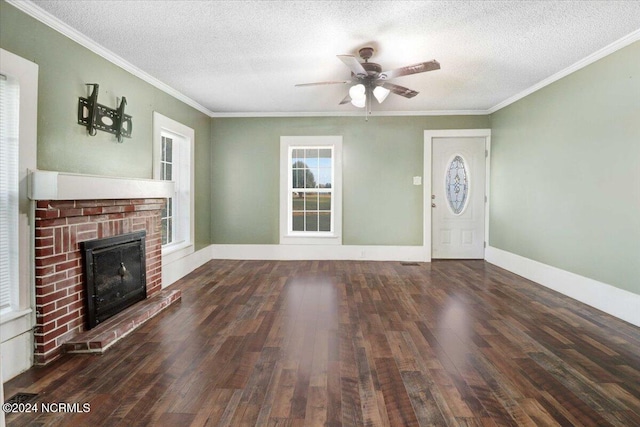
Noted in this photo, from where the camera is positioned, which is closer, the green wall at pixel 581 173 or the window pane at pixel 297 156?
the green wall at pixel 581 173

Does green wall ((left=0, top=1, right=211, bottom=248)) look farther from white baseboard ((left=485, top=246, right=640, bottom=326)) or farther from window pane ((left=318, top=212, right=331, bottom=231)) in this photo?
white baseboard ((left=485, top=246, right=640, bottom=326))

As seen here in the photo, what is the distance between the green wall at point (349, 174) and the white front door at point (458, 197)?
285 mm

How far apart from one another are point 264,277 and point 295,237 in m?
1.31

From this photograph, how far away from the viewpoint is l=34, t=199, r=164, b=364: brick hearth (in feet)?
7.54

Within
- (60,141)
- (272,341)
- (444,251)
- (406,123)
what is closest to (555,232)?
(444,251)

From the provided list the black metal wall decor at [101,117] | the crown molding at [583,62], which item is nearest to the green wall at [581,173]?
the crown molding at [583,62]

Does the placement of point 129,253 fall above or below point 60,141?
below

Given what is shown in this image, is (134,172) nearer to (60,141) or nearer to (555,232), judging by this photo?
(60,141)

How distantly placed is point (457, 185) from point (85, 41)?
A: 17.8 feet

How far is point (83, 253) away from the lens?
2.65 m

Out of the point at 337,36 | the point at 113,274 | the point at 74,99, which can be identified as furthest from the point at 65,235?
the point at 337,36

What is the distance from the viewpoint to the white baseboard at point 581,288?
302 centimetres

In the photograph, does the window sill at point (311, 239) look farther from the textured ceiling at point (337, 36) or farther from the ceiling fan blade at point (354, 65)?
the ceiling fan blade at point (354, 65)

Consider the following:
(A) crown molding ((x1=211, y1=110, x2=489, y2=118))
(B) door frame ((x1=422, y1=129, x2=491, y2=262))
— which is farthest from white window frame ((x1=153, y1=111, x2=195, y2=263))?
(B) door frame ((x1=422, y1=129, x2=491, y2=262))
